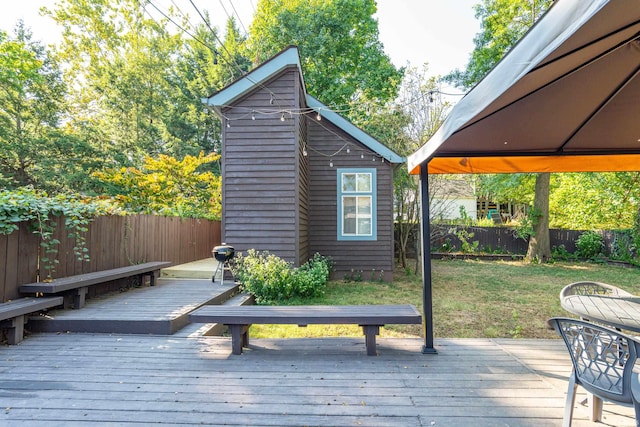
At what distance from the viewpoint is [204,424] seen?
198cm

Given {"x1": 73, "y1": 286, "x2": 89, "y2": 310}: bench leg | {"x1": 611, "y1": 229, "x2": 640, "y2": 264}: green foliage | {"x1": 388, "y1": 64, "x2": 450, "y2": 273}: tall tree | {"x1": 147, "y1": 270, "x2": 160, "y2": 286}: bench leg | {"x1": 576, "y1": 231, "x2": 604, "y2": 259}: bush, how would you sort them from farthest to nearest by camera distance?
{"x1": 576, "y1": 231, "x2": 604, "y2": 259}: bush < {"x1": 611, "y1": 229, "x2": 640, "y2": 264}: green foliage < {"x1": 388, "y1": 64, "x2": 450, "y2": 273}: tall tree < {"x1": 147, "y1": 270, "x2": 160, "y2": 286}: bench leg < {"x1": 73, "y1": 286, "x2": 89, "y2": 310}: bench leg

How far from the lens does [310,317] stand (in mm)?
2994

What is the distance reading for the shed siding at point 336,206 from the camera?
8.12m

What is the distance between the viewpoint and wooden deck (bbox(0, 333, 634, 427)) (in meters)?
2.07

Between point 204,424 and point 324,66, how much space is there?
632 inches

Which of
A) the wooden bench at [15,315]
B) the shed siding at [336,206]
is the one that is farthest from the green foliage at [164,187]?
the wooden bench at [15,315]

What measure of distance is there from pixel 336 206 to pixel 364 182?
2.96 feet

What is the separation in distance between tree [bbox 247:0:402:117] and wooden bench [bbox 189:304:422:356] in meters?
12.8

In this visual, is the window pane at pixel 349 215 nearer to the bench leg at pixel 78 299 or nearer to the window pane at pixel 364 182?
the window pane at pixel 364 182

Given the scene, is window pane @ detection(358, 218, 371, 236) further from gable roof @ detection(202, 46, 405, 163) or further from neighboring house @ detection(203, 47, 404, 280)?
gable roof @ detection(202, 46, 405, 163)

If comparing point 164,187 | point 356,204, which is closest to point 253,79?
point 356,204

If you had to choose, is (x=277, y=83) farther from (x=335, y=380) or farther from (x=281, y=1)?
(x=281, y=1)

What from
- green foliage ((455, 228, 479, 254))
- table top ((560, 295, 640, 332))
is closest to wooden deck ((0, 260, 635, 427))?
table top ((560, 295, 640, 332))

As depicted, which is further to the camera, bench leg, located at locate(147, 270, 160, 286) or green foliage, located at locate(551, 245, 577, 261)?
green foliage, located at locate(551, 245, 577, 261)
